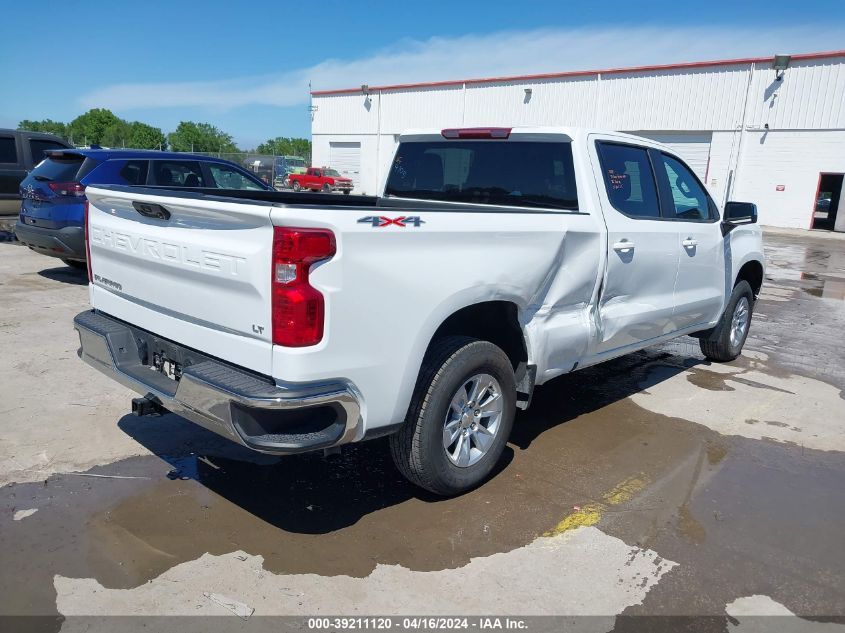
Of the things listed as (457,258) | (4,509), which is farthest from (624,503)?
(4,509)

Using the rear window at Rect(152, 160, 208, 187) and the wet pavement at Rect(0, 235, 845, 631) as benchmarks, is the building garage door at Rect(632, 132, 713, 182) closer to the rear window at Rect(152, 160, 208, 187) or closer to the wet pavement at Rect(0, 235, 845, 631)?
the rear window at Rect(152, 160, 208, 187)

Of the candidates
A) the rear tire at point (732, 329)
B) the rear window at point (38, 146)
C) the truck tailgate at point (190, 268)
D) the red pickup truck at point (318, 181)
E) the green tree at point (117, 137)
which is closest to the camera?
the truck tailgate at point (190, 268)

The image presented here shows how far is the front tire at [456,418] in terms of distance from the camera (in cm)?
343

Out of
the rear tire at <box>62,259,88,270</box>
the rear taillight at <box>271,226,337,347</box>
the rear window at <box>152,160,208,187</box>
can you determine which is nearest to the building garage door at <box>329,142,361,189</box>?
the rear tire at <box>62,259,88,270</box>

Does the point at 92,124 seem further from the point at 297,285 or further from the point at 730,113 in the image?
the point at 297,285

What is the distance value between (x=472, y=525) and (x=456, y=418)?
560 mm

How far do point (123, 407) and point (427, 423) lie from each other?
8.53 feet

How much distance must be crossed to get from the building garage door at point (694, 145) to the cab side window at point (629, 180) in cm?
2752

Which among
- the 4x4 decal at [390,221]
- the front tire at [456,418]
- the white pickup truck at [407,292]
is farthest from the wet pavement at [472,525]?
the 4x4 decal at [390,221]

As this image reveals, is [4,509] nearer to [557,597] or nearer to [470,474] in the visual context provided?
[470,474]

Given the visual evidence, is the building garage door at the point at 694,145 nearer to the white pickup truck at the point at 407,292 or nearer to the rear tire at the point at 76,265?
the rear tire at the point at 76,265

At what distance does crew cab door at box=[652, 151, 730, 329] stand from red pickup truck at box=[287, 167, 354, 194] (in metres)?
32.6

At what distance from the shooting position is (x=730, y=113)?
29.2m

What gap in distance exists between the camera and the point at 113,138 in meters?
76.9
